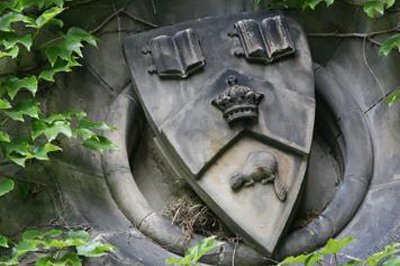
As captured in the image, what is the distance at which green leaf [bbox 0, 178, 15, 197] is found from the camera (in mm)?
3698

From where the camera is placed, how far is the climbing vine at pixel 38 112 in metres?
3.62

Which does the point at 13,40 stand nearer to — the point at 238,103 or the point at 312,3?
the point at 238,103

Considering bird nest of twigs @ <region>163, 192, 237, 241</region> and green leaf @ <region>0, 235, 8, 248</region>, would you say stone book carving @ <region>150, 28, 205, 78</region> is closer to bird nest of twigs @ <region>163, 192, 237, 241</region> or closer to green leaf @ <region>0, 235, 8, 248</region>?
bird nest of twigs @ <region>163, 192, 237, 241</region>

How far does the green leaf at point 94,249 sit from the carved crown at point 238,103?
760 mm

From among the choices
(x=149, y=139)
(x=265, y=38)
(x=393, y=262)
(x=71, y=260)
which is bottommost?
(x=71, y=260)

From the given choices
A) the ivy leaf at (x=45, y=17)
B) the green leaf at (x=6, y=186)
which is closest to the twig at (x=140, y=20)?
the ivy leaf at (x=45, y=17)

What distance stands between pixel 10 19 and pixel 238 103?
36.5 inches

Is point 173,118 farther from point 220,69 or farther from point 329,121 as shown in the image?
point 329,121

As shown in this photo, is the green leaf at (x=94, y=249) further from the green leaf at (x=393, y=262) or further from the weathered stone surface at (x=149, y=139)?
the green leaf at (x=393, y=262)

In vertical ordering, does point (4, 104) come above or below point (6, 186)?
above

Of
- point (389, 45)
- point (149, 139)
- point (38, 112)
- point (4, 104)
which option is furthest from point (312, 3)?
point (4, 104)

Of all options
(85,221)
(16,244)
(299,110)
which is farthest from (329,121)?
(16,244)

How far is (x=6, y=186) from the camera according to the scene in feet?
12.2

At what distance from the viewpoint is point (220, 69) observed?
4.17 m
